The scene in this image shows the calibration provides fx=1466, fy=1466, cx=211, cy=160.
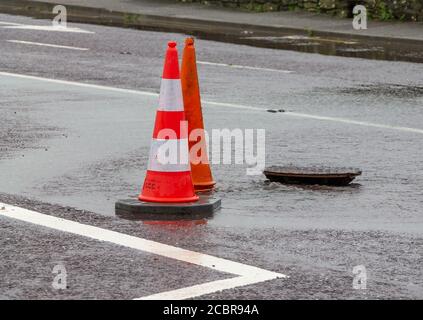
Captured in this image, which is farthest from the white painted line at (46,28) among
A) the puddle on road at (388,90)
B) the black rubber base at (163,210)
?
the black rubber base at (163,210)

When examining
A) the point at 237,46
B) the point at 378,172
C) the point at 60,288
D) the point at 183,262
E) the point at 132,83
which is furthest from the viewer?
the point at 237,46

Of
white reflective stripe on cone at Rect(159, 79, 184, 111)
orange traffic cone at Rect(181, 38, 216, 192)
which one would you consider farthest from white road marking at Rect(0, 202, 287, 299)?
orange traffic cone at Rect(181, 38, 216, 192)

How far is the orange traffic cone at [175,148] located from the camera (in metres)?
8.81

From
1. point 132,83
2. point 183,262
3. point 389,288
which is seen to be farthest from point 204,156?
point 132,83

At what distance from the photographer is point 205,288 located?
22.6ft

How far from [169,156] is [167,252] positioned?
1.29 metres

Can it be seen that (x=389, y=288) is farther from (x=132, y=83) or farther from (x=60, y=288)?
(x=132, y=83)

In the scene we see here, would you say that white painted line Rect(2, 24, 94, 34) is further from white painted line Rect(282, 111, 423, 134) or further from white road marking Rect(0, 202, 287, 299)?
white road marking Rect(0, 202, 287, 299)

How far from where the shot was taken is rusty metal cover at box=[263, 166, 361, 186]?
382 inches

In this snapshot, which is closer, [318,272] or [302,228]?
[318,272]

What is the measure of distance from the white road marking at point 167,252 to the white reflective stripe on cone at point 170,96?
3.44 ft

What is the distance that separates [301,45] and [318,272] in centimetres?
1316

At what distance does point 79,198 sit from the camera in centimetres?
920

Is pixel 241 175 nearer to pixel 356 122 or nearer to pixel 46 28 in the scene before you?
pixel 356 122
